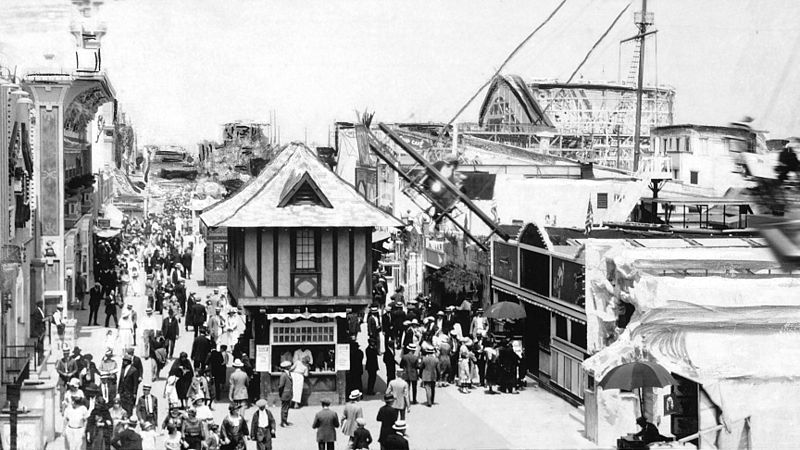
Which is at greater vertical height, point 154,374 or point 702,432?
point 702,432

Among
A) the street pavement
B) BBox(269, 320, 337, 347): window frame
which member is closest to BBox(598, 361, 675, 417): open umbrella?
the street pavement

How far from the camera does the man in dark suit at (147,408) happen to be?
71.9 ft

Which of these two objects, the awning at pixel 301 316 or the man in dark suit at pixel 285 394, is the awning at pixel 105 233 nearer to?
the awning at pixel 301 316

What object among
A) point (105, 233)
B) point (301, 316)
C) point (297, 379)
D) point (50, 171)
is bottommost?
point (297, 379)

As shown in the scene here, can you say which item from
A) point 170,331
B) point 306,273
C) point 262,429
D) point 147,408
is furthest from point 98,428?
point 170,331

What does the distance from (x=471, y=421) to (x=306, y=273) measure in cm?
526

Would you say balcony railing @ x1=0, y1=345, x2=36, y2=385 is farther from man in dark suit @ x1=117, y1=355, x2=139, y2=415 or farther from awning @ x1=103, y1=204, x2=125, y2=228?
awning @ x1=103, y1=204, x2=125, y2=228

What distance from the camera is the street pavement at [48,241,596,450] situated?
73.7 ft

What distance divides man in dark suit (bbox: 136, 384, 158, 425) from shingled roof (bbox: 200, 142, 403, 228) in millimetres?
5016

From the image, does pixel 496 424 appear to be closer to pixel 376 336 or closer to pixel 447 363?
pixel 447 363

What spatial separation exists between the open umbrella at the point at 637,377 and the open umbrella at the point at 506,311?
8054mm

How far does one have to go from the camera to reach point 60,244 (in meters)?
36.2

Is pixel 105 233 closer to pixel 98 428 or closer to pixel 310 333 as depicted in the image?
pixel 310 333

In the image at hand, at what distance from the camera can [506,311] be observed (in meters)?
28.9
